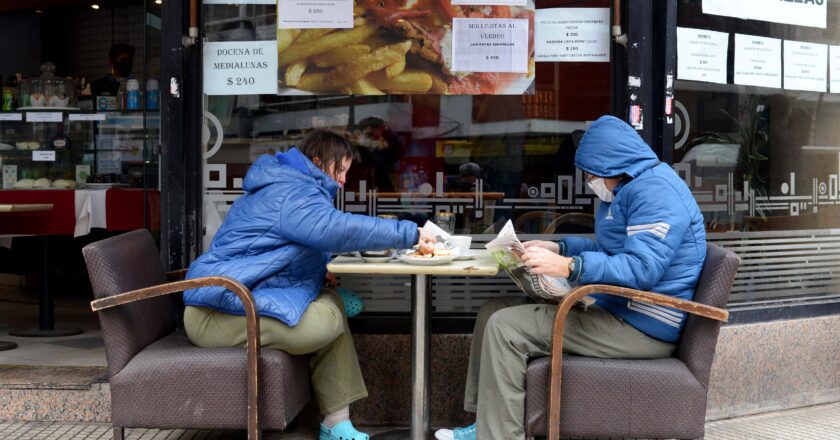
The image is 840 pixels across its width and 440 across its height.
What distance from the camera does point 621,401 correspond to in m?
3.39

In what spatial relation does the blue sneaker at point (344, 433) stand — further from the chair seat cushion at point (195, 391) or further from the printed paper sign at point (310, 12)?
the printed paper sign at point (310, 12)

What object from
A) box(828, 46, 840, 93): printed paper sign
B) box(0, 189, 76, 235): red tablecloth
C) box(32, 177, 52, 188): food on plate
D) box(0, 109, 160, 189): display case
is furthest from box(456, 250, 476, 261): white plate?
box(32, 177, 52, 188): food on plate

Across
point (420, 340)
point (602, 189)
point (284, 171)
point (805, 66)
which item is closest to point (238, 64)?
point (284, 171)

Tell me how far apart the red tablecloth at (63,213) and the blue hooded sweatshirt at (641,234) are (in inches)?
121

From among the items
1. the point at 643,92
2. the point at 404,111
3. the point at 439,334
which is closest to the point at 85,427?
the point at 439,334

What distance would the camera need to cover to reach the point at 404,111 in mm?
4730

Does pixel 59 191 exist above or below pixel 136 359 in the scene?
above

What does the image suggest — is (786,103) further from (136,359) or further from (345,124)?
(136,359)

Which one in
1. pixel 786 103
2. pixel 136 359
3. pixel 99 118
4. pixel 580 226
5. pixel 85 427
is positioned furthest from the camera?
pixel 99 118

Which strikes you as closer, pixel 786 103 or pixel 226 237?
pixel 226 237

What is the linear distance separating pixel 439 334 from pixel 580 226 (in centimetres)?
90

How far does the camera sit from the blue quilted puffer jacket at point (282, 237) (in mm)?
3596

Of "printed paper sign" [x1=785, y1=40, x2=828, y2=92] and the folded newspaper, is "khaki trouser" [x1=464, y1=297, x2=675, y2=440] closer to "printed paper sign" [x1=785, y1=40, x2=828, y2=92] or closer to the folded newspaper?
the folded newspaper

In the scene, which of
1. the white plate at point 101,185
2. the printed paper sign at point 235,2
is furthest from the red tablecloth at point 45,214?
the printed paper sign at point 235,2
